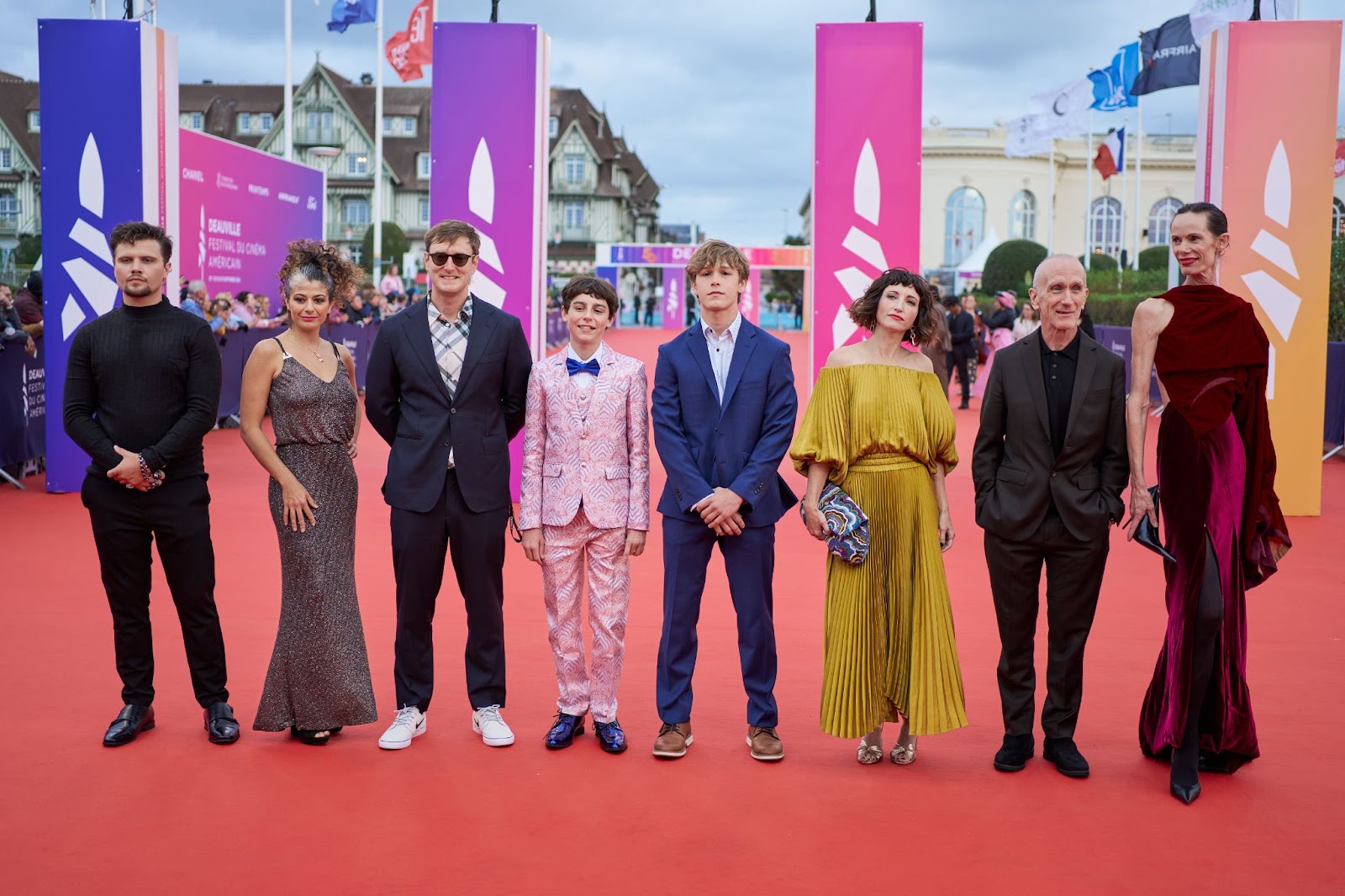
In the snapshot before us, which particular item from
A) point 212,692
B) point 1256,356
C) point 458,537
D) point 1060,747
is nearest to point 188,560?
point 212,692

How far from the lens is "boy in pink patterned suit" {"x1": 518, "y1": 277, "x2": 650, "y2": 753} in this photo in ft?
15.1

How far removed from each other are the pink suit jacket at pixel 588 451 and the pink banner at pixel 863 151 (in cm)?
501

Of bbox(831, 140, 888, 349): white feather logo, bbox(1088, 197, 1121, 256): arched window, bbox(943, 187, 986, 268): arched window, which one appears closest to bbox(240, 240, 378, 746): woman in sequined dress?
bbox(831, 140, 888, 349): white feather logo

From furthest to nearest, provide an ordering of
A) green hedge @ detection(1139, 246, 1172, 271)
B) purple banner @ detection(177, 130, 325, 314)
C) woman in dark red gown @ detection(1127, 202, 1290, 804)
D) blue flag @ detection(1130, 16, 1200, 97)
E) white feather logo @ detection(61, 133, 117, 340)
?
1. green hedge @ detection(1139, 246, 1172, 271)
2. blue flag @ detection(1130, 16, 1200, 97)
3. purple banner @ detection(177, 130, 325, 314)
4. white feather logo @ detection(61, 133, 117, 340)
5. woman in dark red gown @ detection(1127, 202, 1290, 804)

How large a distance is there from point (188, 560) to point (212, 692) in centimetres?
50

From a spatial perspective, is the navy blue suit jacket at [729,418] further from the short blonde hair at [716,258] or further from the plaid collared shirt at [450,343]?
the plaid collared shirt at [450,343]

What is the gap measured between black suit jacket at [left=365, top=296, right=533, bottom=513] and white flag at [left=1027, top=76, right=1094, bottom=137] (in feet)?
103

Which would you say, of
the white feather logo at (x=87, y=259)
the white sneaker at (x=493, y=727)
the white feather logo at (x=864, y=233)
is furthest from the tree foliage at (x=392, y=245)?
the white sneaker at (x=493, y=727)

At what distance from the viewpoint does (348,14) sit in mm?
25250

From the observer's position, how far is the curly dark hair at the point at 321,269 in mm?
4656

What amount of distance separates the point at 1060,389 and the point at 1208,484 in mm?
590

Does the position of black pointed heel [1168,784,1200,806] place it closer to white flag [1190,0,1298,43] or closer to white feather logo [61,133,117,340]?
white feather logo [61,133,117,340]

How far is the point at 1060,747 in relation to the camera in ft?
14.8

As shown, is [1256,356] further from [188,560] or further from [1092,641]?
[188,560]
